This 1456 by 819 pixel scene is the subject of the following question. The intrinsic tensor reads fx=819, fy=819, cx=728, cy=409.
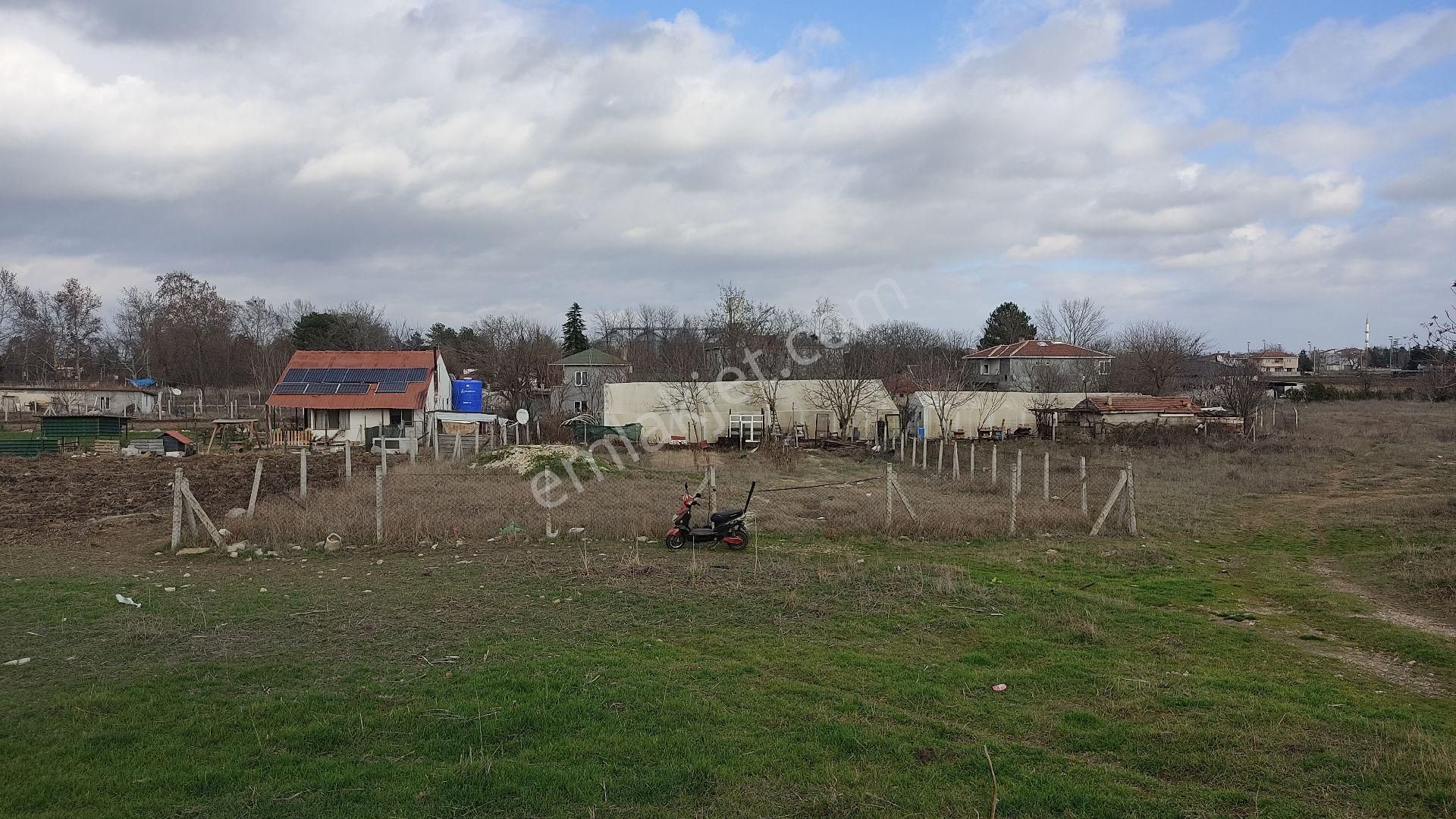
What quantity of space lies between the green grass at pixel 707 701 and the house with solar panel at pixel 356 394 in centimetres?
2672

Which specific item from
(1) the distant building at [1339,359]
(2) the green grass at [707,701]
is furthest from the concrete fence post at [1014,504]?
(1) the distant building at [1339,359]

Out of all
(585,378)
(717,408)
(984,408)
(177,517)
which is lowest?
(177,517)

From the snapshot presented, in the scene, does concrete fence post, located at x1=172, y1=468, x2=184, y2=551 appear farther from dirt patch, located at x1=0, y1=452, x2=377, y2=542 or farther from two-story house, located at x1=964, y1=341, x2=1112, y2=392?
two-story house, located at x1=964, y1=341, x2=1112, y2=392

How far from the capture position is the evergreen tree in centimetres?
6988

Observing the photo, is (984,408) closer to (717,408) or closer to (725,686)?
(717,408)

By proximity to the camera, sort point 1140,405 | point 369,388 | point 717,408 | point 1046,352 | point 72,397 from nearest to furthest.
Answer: point 369,388, point 1140,405, point 717,408, point 72,397, point 1046,352

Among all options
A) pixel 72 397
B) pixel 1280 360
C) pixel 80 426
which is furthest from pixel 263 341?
pixel 1280 360

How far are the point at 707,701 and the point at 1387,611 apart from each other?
8969mm

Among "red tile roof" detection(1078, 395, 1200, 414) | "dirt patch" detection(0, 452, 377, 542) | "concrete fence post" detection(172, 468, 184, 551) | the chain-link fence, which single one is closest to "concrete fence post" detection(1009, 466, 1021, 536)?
the chain-link fence

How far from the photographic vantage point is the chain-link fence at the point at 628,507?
14.5m

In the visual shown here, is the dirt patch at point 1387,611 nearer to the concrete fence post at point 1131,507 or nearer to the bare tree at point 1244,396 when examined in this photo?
the concrete fence post at point 1131,507

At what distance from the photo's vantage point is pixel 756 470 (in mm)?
27203

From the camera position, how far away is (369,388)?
3731 centimetres

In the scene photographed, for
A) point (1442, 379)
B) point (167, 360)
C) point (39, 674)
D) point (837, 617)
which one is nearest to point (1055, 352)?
point (1442, 379)
